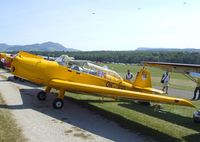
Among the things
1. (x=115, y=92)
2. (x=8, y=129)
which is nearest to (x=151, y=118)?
(x=115, y=92)

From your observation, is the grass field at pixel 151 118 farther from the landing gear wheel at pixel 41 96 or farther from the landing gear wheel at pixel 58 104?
the landing gear wheel at pixel 41 96

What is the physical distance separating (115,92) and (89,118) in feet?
4.14

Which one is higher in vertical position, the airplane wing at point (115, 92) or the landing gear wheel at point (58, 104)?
the airplane wing at point (115, 92)

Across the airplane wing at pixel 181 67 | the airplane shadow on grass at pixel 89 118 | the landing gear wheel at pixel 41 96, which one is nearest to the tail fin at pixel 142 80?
the airplane wing at pixel 181 67

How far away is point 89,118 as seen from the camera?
11.0 metres

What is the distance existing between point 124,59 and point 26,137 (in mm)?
141646

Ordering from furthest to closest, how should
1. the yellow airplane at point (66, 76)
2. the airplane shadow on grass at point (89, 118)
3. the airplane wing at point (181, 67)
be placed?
the yellow airplane at point (66, 76)
the airplane wing at point (181, 67)
the airplane shadow on grass at point (89, 118)

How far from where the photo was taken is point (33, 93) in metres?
16.4

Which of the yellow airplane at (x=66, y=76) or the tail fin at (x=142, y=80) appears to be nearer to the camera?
the yellow airplane at (x=66, y=76)

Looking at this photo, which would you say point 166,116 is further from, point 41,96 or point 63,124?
point 41,96

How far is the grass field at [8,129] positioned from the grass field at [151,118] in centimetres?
327

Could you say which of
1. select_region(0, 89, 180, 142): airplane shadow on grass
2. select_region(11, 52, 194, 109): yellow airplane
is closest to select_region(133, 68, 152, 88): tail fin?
select_region(11, 52, 194, 109): yellow airplane

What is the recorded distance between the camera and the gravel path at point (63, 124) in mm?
8352

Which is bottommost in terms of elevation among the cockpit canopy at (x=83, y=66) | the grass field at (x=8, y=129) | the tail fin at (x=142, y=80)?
the grass field at (x=8, y=129)
